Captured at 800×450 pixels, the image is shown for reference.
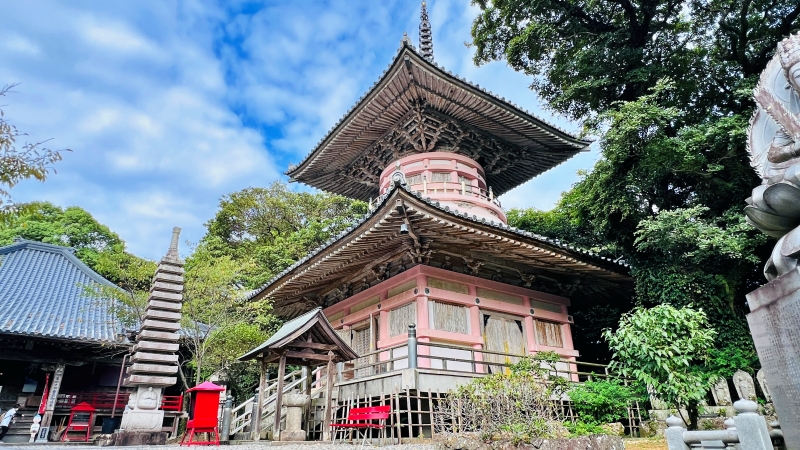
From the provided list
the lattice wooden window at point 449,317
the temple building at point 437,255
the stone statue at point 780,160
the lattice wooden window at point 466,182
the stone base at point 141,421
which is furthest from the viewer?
the lattice wooden window at point 466,182

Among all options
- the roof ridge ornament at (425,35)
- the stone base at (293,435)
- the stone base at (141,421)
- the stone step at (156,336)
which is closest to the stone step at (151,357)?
the stone step at (156,336)

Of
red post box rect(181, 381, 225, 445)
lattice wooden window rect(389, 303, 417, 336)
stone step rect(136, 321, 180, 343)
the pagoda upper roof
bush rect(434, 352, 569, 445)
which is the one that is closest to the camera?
bush rect(434, 352, 569, 445)

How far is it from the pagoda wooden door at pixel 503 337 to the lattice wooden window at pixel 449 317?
30.3 inches

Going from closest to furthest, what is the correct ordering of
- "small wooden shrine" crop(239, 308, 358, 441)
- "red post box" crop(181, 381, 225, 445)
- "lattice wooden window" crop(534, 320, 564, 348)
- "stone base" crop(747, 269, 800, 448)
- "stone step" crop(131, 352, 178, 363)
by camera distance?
"stone base" crop(747, 269, 800, 448)
"stone step" crop(131, 352, 178, 363)
"red post box" crop(181, 381, 225, 445)
"small wooden shrine" crop(239, 308, 358, 441)
"lattice wooden window" crop(534, 320, 564, 348)

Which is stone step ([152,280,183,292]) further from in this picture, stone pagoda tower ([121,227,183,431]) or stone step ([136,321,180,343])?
stone step ([136,321,180,343])

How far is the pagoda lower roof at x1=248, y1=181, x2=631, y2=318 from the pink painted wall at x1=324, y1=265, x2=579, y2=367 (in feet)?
1.99

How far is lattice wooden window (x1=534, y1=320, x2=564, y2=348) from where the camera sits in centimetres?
1262

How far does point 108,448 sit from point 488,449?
5.68 metres

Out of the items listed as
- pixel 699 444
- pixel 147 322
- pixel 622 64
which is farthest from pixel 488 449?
pixel 622 64

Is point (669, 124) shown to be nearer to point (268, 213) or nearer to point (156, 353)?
point (156, 353)

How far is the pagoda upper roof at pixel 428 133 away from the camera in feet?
40.6

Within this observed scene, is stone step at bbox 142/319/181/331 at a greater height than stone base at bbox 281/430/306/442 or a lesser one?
greater

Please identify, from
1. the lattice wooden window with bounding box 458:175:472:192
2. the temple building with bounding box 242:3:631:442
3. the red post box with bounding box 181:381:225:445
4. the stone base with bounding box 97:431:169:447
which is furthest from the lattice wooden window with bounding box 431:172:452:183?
the stone base with bounding box 97:431:169:447

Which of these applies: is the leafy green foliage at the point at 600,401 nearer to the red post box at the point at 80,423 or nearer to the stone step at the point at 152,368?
the stone step at the point at 152,368
